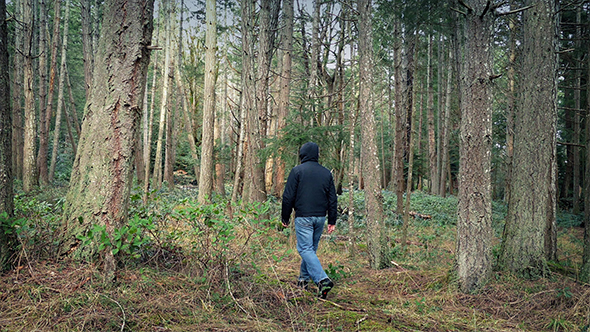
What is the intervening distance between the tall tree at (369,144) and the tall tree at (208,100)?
4869 millimetres

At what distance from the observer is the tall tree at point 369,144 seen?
6535mm

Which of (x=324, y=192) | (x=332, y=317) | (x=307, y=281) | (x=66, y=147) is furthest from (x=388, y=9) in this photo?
(x=66, y=147)

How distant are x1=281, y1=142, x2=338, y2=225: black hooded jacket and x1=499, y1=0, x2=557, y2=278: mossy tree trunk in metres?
3.01

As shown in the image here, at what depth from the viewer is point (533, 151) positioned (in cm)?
572

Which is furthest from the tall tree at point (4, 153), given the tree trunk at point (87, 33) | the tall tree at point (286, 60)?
the tree trunk at point (87, 33)

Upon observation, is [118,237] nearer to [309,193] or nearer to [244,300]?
[244,300]

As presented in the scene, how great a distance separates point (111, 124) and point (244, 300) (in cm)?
262

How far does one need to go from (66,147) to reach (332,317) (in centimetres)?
3087

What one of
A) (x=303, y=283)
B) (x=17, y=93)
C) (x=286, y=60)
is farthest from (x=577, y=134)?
(x=17, y=93)

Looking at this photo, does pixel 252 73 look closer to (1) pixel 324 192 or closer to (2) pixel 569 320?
(1) pixel 324 192

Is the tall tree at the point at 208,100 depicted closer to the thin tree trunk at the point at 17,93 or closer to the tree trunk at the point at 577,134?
the thin tree trunk at the point at 17,93

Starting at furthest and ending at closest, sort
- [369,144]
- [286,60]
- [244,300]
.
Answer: [286,60] → [369,144] → [244,300]

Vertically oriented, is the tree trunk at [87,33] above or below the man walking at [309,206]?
above

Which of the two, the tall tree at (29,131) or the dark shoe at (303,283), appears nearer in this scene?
the dark shoe at (303,283)
